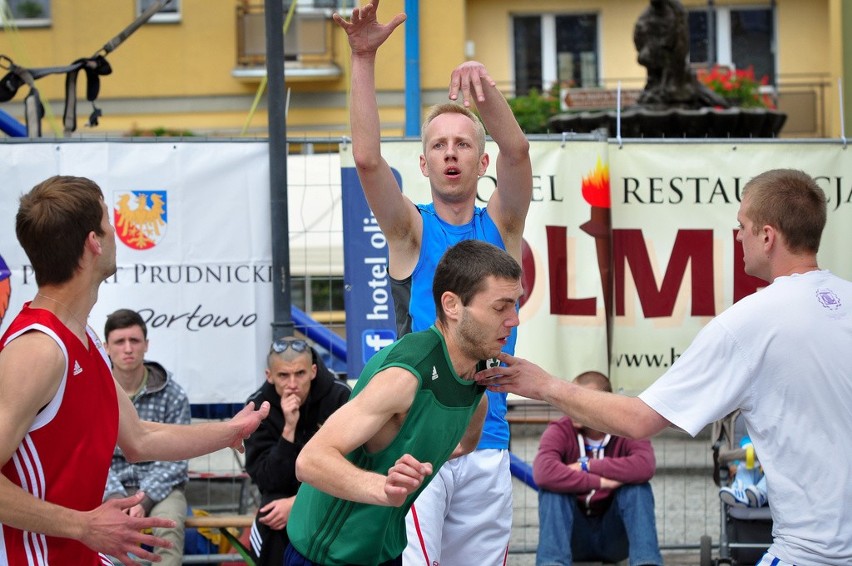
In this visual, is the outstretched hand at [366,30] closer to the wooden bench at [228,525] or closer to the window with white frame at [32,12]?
the wooden bench at [228,525]

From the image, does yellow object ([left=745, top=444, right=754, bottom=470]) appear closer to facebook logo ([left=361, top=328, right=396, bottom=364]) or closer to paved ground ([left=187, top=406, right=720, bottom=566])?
paved ground ([left=187, top=406, right=720, bottom=566])

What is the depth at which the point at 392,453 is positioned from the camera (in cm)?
346

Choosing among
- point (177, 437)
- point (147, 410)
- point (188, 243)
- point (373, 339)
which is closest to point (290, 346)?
point (373, 339)

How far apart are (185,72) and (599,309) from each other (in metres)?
16.3

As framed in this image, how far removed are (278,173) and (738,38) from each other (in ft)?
57.8

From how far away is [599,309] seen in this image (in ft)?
22.7

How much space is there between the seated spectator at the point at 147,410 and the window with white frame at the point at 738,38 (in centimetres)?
1765

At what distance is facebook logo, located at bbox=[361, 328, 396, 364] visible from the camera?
6.72 meters

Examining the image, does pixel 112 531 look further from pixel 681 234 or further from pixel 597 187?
pixel 681 234

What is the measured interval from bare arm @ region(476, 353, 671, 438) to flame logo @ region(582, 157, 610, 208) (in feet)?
10.6

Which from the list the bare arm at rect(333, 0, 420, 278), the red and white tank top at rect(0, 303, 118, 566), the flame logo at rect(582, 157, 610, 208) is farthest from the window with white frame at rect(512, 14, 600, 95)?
the red and white tank top at rect(0, 303, 118, 566)

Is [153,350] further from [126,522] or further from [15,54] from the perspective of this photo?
[15,54]

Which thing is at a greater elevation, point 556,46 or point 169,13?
point 169,13

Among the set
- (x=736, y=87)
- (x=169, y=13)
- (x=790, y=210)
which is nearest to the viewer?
(x=790, y=210)
